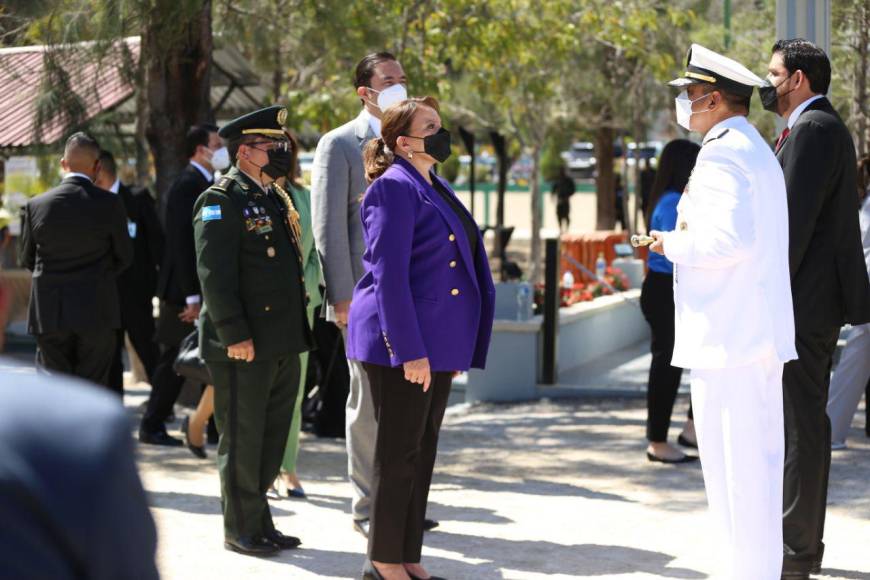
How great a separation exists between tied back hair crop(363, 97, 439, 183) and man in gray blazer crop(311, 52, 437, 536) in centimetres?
85

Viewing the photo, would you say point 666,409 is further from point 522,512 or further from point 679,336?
point 679,336

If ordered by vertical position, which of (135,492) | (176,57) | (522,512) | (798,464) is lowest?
(522,512)

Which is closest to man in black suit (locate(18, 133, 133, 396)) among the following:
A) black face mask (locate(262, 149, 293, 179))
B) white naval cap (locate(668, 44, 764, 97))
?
black face mask (locate(262, 149, 293, 179))

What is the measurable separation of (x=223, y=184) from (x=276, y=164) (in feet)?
0.96

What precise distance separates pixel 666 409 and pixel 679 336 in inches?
114

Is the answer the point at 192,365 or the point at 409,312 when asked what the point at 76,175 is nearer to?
the point at 192,365

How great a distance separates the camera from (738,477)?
454 centimetres

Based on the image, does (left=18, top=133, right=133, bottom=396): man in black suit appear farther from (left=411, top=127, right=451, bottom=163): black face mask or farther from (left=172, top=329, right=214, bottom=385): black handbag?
(left=411, top=127, right=451, bottom=163): black face mask

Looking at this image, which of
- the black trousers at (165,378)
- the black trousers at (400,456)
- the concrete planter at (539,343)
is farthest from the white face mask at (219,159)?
the black trousers at (400,456)

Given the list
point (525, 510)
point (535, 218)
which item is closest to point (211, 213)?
point (525, 510)

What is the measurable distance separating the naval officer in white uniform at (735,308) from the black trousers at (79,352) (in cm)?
375

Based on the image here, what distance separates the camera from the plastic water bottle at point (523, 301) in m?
10.2

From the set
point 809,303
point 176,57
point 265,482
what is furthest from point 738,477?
point 176,57

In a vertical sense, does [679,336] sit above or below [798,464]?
above
